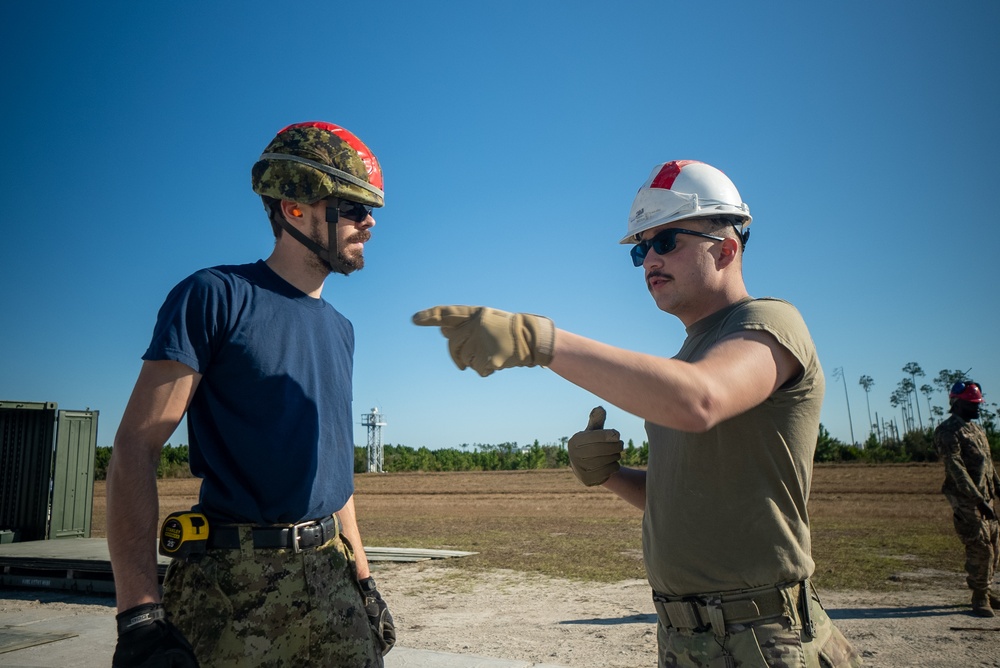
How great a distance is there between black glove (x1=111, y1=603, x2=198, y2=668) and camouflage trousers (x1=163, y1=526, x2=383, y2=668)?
22 centimetres

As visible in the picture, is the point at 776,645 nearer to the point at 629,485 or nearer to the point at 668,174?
the point at 629,485

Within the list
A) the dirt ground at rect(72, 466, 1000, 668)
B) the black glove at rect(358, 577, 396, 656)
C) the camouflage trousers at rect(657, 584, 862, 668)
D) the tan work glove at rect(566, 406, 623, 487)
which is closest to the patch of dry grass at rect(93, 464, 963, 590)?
the dirt ground at rect(72, 466, 1000, 668)

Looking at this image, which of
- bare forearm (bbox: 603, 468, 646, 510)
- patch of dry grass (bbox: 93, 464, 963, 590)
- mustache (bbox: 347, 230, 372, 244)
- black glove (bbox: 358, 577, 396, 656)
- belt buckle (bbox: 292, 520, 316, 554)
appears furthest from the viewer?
patch of dry grass (bbox: 93, 464, 963, 590)

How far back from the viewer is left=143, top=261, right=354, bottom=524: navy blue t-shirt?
2137 mm

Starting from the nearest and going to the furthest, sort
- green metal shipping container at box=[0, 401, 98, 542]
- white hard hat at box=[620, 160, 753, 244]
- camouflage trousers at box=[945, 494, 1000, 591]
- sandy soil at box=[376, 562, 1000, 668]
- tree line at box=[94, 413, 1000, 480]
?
white hard hat at box=[620, 160, 753, 244], sandy soil at box=[376, 562, 1000, 668], camouflage trousers at box=[945, 494, 1000, 591], green metal shipping container at box=[0, 401, 98, 542], tree line at box=[94, 413, 1000, 480]

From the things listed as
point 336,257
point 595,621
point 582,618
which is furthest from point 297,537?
point 582,618

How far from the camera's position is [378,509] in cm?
2167

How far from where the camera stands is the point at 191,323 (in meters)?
2.10

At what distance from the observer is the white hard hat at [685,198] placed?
7.58 ft

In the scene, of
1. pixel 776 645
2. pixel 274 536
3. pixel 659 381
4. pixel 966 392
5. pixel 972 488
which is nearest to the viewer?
pixel 659 381

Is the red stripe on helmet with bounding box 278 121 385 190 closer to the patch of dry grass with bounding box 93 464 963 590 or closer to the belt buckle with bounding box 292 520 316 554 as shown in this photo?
the belt buckle with bounding box 292 520 316 554

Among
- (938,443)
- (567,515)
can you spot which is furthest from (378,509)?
→ (938,443)

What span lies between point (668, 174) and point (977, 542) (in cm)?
759

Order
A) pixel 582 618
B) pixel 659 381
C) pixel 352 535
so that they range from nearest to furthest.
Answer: pixel 659 381
pixel 352 535
pixel 582 618
